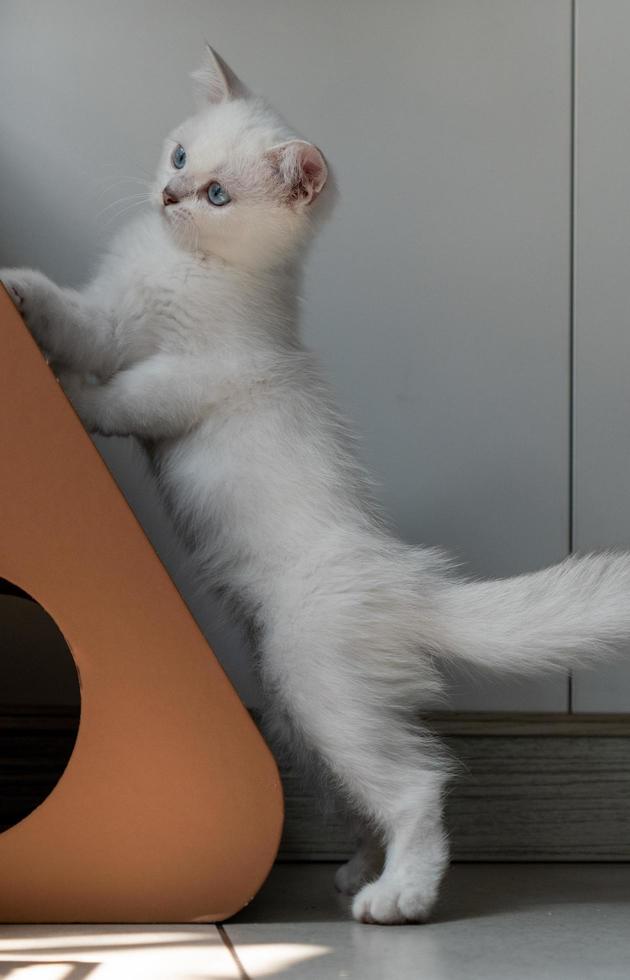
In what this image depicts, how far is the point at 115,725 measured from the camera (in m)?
1.14

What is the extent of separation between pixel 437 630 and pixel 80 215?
34.5 inches

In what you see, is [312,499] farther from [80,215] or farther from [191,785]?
[80,215]

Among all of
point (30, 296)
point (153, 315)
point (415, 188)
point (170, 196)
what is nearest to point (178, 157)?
point (170, 196)

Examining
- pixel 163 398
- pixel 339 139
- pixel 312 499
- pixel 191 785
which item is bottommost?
pixel 191 785

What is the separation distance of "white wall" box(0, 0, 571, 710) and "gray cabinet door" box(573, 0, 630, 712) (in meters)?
0.03

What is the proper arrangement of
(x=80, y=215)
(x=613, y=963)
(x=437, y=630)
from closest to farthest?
1. (x=613, y=963)
2. (x=437, y=630)
3. (x=80, y=215)

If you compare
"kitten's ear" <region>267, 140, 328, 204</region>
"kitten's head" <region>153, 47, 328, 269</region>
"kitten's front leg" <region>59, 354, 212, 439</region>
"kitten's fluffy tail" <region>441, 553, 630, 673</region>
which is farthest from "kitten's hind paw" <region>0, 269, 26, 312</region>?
"kitten's fluffy tail" <region>441, 553, 630, 673</region>

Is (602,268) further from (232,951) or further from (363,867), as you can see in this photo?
(232,951)

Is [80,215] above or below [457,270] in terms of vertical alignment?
above

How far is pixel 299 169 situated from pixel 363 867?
0.88 meters

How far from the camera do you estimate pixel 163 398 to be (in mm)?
1334

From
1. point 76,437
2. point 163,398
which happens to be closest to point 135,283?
point 163,398

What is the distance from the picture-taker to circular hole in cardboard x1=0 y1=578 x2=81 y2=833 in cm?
163

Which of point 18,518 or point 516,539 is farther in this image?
point 516,539
